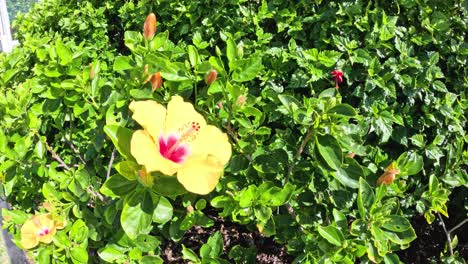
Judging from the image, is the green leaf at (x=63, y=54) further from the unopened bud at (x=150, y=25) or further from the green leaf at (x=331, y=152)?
the green leaf at (x=331, y=152)

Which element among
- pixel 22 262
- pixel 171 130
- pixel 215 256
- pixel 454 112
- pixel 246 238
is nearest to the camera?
pixel 171 130

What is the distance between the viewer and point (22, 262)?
3.06 meters

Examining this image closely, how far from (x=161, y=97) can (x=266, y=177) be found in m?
0.49

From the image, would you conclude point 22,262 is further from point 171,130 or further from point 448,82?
point 448,82

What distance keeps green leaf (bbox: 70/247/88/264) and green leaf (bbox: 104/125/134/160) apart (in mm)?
450

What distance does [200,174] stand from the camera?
1.35m

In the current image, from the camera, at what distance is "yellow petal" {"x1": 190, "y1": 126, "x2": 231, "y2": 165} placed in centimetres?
142

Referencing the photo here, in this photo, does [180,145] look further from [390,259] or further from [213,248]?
[390,259]

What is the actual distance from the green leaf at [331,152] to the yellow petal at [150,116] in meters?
0.50

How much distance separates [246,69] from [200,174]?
538 millimetres

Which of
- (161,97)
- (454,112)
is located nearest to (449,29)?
(454,112)

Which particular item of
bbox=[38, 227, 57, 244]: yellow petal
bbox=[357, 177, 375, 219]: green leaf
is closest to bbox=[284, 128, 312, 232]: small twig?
bbox=[357, 177, 375, 219]: green leaf

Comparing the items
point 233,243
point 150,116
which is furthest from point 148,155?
point 233,243

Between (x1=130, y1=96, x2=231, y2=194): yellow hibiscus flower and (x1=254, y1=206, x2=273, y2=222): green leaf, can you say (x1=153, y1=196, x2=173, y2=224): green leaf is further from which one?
(x1=254, y1=206, x2=273, y2=222): green leaf
